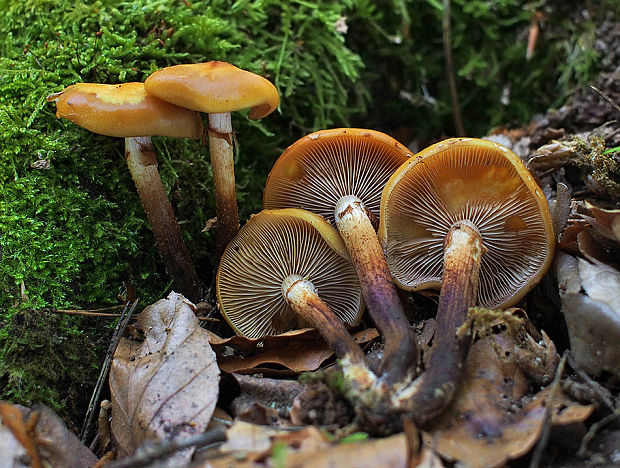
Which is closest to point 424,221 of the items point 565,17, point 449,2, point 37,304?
point 37,304

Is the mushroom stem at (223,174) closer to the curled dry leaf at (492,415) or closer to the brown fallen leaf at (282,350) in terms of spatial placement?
the brown fallen leaf at (282,350)

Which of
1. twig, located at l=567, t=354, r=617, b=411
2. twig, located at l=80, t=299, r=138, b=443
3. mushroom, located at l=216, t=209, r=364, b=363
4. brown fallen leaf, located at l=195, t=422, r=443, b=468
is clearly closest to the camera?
brown fallen leaf, located at l=195, t=422, r=443, b=468

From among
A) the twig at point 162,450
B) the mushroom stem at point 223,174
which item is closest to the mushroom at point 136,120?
the mushroom stem at point 223,174

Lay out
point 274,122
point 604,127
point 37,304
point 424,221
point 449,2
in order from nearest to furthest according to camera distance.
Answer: point 37,304 < point 424,221 < point 604,127 < point 274,122 < point 449,2

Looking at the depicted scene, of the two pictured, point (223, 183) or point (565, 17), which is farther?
point (565, 17)

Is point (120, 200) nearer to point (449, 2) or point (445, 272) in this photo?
point (445, 272)

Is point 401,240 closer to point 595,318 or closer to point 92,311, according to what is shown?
point 595,318

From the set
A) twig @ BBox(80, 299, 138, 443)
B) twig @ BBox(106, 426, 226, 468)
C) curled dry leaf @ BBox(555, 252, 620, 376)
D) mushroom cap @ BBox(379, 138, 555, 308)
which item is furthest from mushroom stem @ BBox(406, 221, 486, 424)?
twig @ BBox(80, 299, 138, 443)

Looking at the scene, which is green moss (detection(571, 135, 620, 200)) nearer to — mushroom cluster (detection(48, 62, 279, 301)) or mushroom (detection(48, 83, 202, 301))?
mushroom cluster (detection(48, 62, 279, 301))
